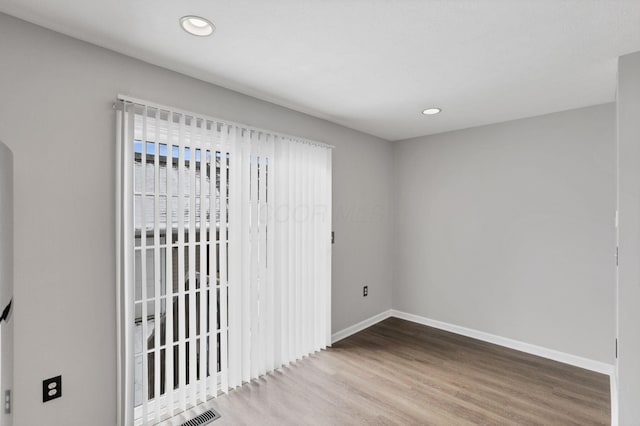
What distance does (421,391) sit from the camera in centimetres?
249

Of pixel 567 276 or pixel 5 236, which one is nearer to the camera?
pixel 5 236

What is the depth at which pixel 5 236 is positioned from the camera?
3.54 feet

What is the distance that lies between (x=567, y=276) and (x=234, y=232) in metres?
3.15

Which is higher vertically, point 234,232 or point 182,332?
point 234,232

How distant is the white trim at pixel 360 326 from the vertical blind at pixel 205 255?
1.65 feet

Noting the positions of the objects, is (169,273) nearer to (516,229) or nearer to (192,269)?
(192,269)

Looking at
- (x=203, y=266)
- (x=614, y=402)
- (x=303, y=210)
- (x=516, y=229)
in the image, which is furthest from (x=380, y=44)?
(x=614, y=402)

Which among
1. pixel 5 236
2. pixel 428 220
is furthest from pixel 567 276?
pixel 5 236

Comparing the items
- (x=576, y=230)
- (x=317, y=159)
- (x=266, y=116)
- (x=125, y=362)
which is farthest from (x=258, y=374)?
(x=576, y=230)

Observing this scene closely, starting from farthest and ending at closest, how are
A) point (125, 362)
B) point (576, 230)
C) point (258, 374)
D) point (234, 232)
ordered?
point (576, 230) < point (258, 374) < point (234, 232) < point (125, 362)

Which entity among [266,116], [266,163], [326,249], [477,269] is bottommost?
[477,269]

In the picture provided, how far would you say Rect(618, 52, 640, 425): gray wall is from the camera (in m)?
1.84

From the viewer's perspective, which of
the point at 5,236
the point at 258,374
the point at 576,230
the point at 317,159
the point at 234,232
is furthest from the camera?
the point at 317,159

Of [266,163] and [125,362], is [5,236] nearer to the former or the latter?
[125,362]
